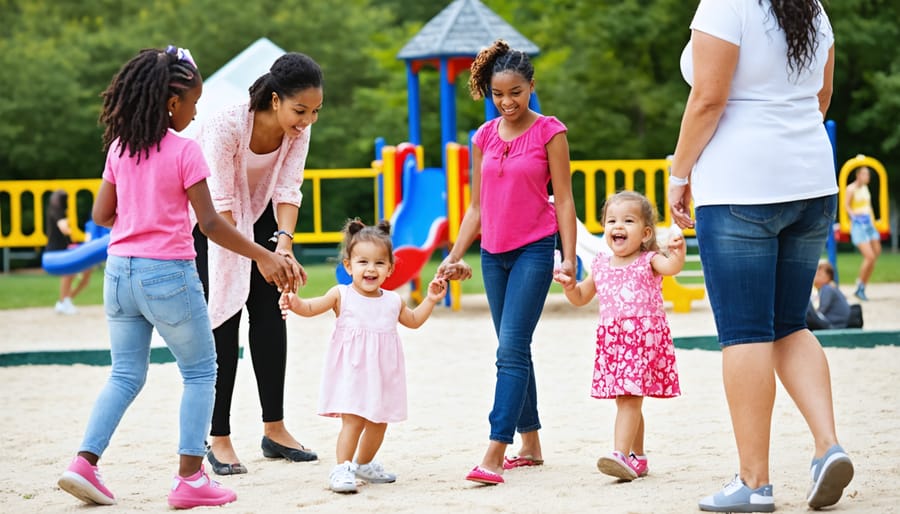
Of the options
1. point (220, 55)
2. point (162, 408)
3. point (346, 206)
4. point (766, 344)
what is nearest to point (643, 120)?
point (346, 206)

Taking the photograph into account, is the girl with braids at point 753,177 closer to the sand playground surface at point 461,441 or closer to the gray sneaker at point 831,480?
the gray sneaker at point 831,480

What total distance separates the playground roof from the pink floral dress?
35.7 ft

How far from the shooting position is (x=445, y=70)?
53.9ft

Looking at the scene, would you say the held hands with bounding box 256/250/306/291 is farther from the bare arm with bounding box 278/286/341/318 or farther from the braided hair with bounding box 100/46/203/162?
the braided hair with bounding box 100/46/203/162

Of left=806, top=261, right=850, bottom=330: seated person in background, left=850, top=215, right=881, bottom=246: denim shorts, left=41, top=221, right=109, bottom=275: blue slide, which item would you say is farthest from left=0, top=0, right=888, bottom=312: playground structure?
left=806, top=261, right=850, bottom=330: seated person in background

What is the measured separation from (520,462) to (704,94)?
6.39 ft

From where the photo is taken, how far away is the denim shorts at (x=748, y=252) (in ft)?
14.1

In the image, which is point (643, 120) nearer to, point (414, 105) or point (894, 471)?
point (414, 105)

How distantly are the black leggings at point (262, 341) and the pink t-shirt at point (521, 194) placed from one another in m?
1.13

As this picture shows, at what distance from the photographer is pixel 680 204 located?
4562 millimetres

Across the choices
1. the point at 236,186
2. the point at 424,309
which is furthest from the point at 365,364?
the point at 236,186

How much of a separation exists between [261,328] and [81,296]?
14.5 meters

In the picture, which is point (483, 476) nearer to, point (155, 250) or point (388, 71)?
point (155, 250)

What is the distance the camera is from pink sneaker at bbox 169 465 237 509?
15.4 feet
